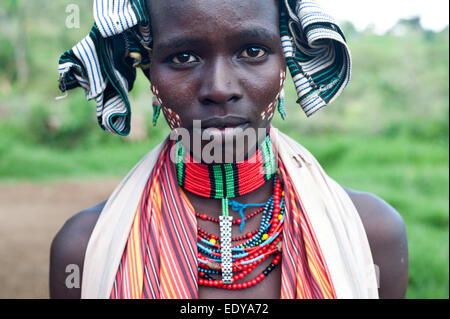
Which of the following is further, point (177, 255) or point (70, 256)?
point (70, 256)

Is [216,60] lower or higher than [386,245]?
higher

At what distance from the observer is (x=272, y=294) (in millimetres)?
1654

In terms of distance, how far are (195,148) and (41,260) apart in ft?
14.1

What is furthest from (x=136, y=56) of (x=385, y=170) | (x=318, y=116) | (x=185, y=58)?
(x=318, y=116)

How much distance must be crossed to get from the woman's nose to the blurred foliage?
5.02 m

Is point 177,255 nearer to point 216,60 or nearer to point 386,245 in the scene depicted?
point 216,60

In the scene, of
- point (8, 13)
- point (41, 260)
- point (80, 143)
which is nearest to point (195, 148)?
point (41, 260)

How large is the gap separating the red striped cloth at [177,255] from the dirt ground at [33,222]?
3474 mm

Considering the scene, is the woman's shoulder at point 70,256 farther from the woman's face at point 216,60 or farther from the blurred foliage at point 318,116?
the blurred foliage at point 318,116

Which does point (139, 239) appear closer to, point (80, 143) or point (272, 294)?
point (272, 294)

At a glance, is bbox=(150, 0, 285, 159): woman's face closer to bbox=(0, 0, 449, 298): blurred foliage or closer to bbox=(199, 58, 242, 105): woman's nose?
bbox=(199, 58, 242, 105): woman's nose

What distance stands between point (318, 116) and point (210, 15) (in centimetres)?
804

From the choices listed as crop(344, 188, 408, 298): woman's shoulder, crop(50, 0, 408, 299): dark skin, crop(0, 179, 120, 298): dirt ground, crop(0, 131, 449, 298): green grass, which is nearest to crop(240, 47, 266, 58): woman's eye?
crop(50, 0, 408, 299): dark skin

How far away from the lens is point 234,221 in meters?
1.74
